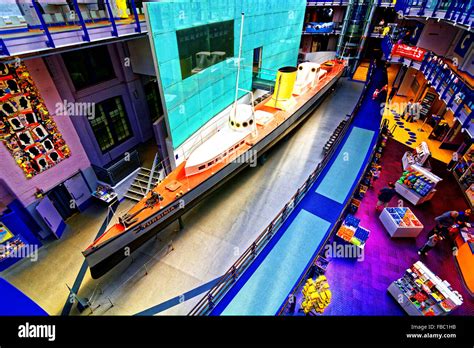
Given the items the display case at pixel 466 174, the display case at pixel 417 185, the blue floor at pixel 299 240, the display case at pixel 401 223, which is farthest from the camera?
the display case at pixel 466 174

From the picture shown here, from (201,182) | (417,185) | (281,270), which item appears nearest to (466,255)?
(417,185)

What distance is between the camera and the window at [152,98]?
45.7 ft

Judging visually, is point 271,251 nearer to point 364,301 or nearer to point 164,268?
point 364,301

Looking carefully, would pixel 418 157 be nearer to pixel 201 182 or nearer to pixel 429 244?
pixel 429 244

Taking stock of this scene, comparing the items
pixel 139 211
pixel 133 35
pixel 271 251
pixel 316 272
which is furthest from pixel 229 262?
pixel 133 35

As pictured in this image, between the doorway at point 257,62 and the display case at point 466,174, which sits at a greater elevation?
the doorway at point 257,62

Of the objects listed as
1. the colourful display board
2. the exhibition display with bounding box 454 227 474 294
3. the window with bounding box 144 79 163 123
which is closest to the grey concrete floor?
the colourful display board

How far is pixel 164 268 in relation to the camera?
8062mm

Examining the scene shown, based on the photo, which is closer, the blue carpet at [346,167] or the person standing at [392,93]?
the blue carpet at [346,167]

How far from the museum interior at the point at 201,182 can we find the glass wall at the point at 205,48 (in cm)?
9

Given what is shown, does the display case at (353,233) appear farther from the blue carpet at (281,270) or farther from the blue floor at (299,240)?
the blue carpet at (281,270)

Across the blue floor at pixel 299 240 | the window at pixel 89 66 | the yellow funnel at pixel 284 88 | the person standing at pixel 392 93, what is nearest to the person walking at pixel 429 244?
the blue floor at pixel 299 240

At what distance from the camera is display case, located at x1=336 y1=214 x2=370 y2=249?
825 centimetres

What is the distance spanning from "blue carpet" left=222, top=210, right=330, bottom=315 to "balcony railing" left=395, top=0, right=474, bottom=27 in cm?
1119
